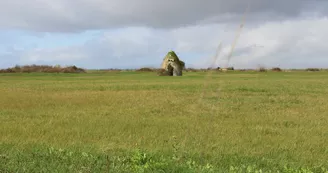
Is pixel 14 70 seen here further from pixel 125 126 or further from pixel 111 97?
pixel 125 126

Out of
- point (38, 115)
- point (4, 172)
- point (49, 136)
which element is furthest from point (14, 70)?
point (4, 172)

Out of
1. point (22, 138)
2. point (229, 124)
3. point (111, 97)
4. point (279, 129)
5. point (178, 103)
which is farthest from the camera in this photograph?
point (111, 97)

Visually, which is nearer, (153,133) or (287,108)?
(153,133)

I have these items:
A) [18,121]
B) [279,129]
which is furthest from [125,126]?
[279,129]

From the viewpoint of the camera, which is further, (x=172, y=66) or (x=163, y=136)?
(x=172, y=66)

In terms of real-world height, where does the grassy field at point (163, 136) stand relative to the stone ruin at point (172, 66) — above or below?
below

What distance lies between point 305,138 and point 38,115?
9.24 metres

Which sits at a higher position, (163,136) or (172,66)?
(172,66)

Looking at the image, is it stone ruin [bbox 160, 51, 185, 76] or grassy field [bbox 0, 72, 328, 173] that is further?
stone ruin [bbox 160, 51, 185, 76]

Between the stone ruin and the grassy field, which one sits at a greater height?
the stone ruin

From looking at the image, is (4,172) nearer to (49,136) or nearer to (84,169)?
(84,169)

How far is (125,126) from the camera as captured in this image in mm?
13289

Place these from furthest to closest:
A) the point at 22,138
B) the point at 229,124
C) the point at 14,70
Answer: the point at 14,70
the point at 229,124
the point at 22,138

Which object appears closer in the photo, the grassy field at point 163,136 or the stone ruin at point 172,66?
the grassy field at point 163,136
